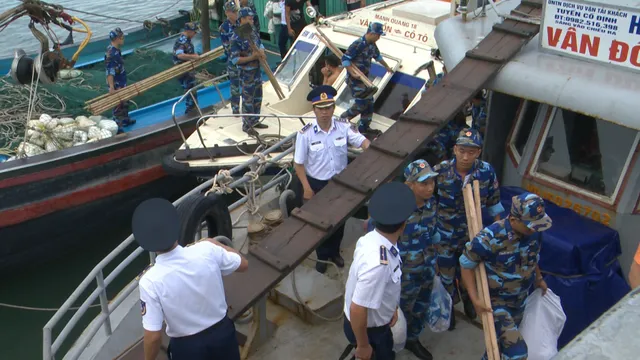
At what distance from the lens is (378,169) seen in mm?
4660

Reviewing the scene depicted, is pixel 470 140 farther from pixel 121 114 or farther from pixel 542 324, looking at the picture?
pixel 121 114

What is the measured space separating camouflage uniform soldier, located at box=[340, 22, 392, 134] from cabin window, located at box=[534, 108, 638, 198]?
3.33m

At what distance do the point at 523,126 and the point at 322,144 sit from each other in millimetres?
1732

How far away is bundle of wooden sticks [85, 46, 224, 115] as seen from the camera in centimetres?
927

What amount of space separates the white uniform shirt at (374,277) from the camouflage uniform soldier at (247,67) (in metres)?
5.25

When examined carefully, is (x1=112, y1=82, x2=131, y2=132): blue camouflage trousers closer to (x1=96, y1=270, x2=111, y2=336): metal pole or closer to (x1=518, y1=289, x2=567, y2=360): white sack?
(x1=96, y1=270, x2=111, y2=336): metal pole

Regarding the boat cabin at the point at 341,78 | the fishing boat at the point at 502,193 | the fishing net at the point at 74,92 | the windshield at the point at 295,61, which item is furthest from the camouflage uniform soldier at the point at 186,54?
the fishing boat at the point at 502,193

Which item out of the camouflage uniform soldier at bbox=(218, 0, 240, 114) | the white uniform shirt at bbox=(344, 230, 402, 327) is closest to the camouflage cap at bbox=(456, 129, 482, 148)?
the white uniform shirt at bbox=(344, 230, 402, 327)

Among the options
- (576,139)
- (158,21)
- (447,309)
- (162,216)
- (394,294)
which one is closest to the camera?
(162,216)

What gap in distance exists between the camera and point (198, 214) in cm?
513

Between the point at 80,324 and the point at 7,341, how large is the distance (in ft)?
3.06

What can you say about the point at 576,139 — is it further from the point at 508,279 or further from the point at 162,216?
the point at 162,216

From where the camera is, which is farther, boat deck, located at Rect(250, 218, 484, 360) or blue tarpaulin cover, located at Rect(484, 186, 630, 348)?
boat deck, located at Rect(250, 218, 484, 360)

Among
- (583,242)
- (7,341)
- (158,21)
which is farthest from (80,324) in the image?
(158,21)
